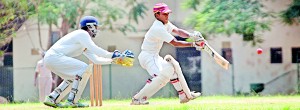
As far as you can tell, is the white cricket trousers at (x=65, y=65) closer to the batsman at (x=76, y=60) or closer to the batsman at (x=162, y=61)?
the batsman at (x=76, y=60)

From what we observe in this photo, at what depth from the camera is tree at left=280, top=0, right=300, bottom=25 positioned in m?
28.3

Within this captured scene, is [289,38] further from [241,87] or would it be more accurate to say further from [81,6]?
[81,6]

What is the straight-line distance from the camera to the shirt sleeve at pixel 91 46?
13.5 meters

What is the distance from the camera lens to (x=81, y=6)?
29641mm

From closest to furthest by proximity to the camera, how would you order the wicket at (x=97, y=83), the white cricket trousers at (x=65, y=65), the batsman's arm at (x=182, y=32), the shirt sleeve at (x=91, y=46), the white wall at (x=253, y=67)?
the shirt sleeve at (x=91, y=46) → the white cricket trousers at (x=65, y=65) → the wicket at (x=97, y=83) → the batsman's arm at (x=182, y=32) → the white wall at (x=253, y=67)

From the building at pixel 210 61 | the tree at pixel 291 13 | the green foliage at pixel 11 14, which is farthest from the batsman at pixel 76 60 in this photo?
the building at pixel 210 61

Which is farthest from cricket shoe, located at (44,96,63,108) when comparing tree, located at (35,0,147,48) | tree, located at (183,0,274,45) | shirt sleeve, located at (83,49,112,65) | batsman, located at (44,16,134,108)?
tree, located at (183,0,274,45)

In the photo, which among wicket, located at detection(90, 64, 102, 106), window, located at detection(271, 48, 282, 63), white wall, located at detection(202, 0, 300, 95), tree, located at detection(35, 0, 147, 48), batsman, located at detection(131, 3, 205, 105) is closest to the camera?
wicket, located at detection(90, 64, 102, 106)

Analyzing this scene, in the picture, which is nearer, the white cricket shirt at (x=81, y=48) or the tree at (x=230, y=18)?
the white cricket shirt at (x=81, y=48)

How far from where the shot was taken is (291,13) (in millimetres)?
28469

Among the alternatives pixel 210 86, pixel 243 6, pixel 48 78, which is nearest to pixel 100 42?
pixel 210 86

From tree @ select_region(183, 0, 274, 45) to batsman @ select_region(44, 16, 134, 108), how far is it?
1408cm

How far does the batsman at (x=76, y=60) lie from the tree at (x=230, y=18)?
14079 millimetres

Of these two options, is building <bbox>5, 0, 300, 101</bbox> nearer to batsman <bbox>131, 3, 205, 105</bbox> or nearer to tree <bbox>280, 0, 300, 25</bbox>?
tree <bbox>280, 0, 300, 25</bbox>
